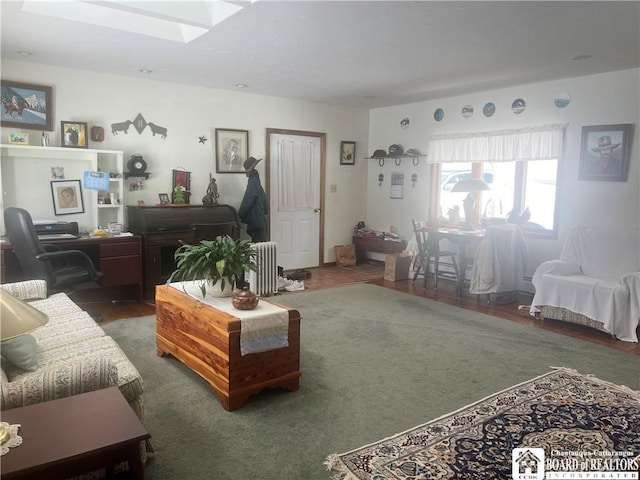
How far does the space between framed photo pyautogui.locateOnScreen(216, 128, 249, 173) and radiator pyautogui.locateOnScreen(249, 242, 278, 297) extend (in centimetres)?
137

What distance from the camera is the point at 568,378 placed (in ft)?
10.5

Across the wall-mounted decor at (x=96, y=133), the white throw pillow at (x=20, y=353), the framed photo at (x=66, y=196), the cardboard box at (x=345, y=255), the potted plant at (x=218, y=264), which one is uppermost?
the wall-mounted decor at (x=96, y=133)

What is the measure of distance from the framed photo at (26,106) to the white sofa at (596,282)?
523 centimetres

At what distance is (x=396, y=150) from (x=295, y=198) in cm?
164

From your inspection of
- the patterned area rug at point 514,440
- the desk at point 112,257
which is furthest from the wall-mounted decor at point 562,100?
the desk at point 112,257

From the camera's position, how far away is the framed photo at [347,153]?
7277 mm

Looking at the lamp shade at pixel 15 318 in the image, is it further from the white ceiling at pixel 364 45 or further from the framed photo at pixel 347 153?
the framed photo at pixel 347 153

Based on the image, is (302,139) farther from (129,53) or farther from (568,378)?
(568,378)

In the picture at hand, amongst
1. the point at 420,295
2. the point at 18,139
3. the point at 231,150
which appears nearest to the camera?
the point at 18,139

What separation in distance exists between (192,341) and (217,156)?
3489 millimetres

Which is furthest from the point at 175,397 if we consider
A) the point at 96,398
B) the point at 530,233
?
the point at 530,233

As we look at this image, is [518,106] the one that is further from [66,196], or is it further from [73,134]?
[66,196]

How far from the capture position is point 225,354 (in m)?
2.69

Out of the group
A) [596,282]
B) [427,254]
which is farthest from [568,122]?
[427,254]
